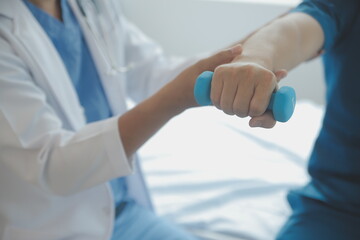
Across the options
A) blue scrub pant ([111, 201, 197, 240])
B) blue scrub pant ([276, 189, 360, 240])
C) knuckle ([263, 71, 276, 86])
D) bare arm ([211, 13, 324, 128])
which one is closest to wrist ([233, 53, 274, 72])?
bare arm ([211, 13, 324, 128])

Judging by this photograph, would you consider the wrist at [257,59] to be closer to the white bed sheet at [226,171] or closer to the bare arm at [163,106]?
the bare arm at [163,106]

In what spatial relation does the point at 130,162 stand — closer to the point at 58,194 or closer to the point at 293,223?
the point at 58,194

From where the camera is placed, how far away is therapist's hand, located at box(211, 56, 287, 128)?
1.48 feet

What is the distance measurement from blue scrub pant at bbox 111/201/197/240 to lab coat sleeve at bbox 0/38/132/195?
0.86 ft

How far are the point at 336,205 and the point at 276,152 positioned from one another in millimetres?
495

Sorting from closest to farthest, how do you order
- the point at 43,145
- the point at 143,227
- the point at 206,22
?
the point at 43,145 → the point at 143,227 → the point at 206,22

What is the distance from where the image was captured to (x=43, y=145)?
68cm

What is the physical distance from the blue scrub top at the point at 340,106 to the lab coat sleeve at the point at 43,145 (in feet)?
1.46

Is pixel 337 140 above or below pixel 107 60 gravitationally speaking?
below

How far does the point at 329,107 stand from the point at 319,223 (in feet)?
0.82

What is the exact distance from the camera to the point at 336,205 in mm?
808

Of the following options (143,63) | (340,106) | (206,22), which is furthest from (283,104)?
(206,22)

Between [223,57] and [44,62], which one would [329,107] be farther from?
[44,62]

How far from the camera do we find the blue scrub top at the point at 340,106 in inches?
30.0
